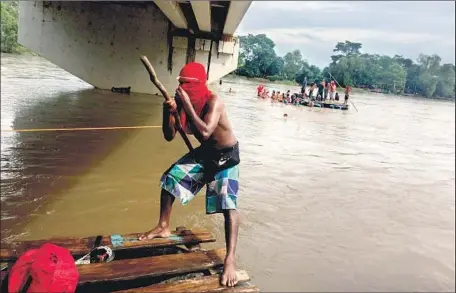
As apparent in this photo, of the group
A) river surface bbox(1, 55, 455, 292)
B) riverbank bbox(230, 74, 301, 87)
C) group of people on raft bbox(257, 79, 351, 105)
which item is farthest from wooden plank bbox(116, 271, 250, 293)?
riverbank bbox(230, 74, 301, 87)

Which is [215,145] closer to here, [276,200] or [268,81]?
[276,200]

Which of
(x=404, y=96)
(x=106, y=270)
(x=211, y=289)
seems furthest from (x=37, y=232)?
(x=404, y=96)

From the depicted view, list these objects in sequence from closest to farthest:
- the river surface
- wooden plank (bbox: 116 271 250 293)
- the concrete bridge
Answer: wooden plank (bbox: 116 271 250 293) → the river surface → the concrete bridge

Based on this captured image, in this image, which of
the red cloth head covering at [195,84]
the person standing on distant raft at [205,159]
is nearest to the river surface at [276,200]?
the person standing on distant raft at [205,159]

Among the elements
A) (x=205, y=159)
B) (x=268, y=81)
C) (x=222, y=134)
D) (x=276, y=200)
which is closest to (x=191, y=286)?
(x=205, y=159)

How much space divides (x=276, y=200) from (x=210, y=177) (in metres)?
3.56

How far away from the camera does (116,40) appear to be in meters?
16.2

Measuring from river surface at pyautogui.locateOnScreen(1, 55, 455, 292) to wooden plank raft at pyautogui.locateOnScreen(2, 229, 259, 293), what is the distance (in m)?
1.32

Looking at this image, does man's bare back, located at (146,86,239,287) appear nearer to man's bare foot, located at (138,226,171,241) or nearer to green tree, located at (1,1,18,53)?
man's bare foot, located at (138,226,171,241)

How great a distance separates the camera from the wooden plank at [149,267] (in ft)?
8.73

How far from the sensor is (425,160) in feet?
38.4

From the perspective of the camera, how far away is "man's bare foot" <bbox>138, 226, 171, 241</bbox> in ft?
Result: 10.9

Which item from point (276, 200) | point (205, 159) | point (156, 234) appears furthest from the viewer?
point (276, 200)

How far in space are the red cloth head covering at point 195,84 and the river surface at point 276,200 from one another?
209 cm
